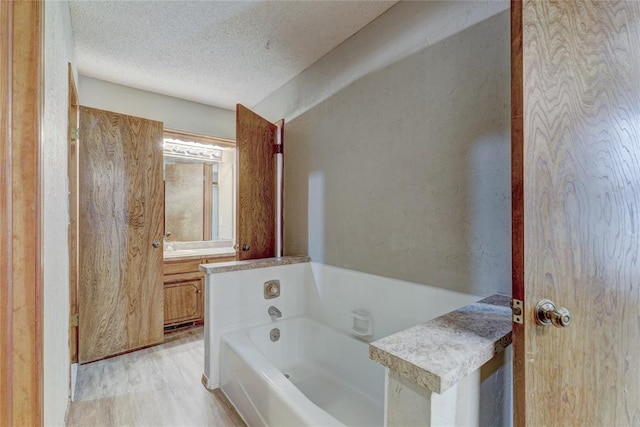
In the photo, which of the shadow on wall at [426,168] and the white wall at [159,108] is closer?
the shadow on wall at [426,168]

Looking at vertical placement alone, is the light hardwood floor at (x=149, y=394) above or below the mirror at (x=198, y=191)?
below

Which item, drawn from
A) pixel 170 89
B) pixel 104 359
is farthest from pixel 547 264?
pixel 170 89

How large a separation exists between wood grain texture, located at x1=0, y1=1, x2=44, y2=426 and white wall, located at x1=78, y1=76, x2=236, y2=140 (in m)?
2.42

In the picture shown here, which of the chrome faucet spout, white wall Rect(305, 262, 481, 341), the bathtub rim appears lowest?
the bathtub rim

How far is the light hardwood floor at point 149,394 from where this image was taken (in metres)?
1.71

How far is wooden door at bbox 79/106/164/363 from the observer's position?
236 cm

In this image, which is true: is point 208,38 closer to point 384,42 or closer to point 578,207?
point 384,42

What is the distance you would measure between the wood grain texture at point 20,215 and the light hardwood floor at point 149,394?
3.99ft

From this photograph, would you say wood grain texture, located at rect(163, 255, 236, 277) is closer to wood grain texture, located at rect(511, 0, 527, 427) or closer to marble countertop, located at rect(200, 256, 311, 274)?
marble countertop, located at rect(200, 256, 311, 274)

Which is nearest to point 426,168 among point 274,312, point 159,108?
point 274,312

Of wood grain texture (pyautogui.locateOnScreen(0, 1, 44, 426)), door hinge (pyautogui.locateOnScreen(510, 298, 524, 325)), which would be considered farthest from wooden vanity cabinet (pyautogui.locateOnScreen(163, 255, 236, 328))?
door hinge (pyautogui.locateOnScreen(510, 298, 524, 325))

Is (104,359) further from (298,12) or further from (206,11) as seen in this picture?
(298,12)

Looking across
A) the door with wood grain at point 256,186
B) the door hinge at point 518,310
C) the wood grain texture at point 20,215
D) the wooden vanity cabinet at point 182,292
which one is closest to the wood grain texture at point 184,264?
the wooden vanity cabinet at point 182,292

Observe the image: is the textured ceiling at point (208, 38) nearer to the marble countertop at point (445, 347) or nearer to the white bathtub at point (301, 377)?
the marble countertop at point (445, 347)
